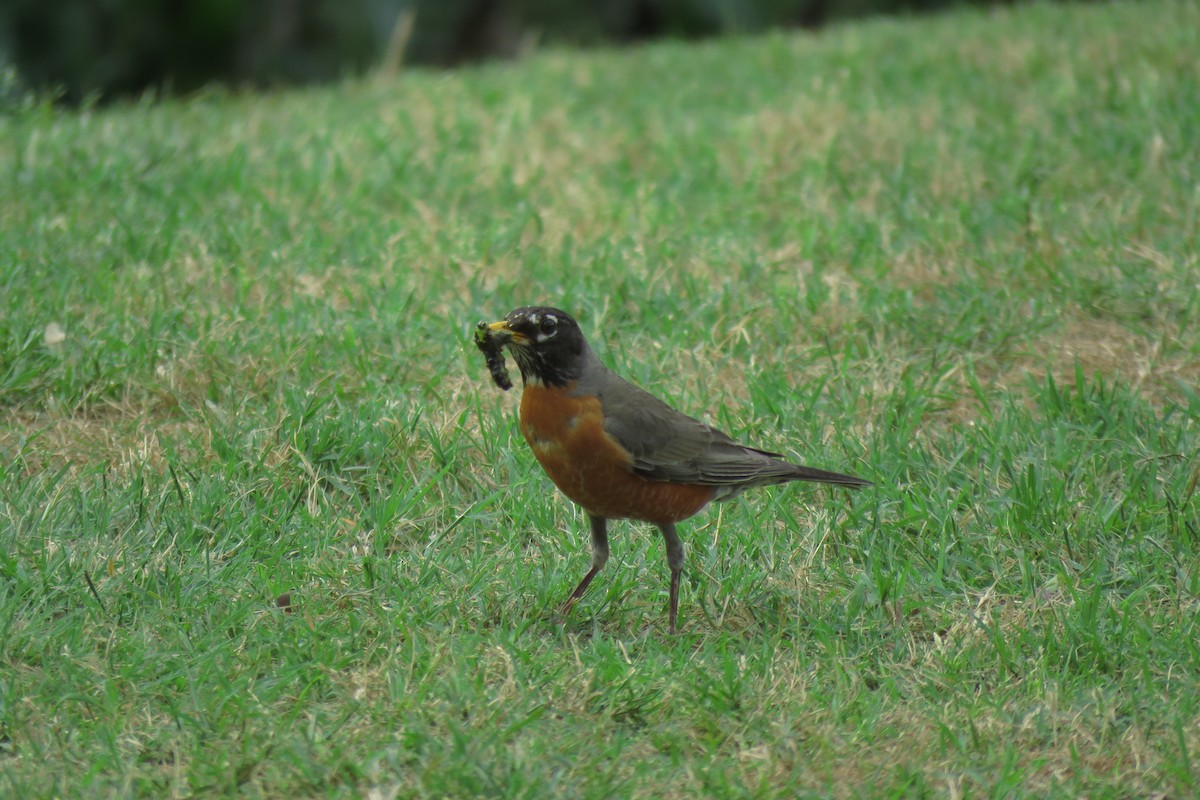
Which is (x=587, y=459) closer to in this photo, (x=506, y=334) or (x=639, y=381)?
(x=506, y=334)

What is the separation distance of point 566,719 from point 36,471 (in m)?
2.34

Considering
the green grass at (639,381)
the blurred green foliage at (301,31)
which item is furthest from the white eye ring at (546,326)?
the blurred green foliage at (301,31)

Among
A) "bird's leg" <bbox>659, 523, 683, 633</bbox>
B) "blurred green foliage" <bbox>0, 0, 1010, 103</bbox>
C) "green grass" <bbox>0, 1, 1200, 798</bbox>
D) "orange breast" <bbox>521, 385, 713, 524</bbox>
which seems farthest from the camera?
"blurred green foliage" <bbox>0, 0, 1010, 103</bbox>

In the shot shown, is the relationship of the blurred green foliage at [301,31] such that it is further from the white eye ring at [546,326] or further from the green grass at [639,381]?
the white eye ring at [546,326]

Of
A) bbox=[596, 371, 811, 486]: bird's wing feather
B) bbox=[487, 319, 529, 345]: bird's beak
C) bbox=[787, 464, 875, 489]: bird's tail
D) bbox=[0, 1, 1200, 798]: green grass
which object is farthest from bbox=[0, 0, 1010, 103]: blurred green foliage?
bbox=[787, 464, 875, 489]: bird's tail

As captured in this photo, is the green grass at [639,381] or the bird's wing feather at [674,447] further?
the bird's wing feather at [674,447]

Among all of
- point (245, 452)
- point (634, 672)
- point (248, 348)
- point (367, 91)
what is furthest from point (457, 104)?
point (634, 672)

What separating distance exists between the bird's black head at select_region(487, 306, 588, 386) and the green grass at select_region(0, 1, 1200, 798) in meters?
0.70

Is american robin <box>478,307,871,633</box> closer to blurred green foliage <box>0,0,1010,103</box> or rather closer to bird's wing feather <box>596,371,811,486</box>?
bird's wing feather <box>596,371,811,486</box>

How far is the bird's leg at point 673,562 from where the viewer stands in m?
4.44

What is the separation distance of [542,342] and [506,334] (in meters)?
0.11

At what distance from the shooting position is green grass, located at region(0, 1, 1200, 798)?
12.5 feet

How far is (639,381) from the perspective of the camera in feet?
19.4

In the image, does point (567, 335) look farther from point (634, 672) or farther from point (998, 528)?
point (998, 528)
